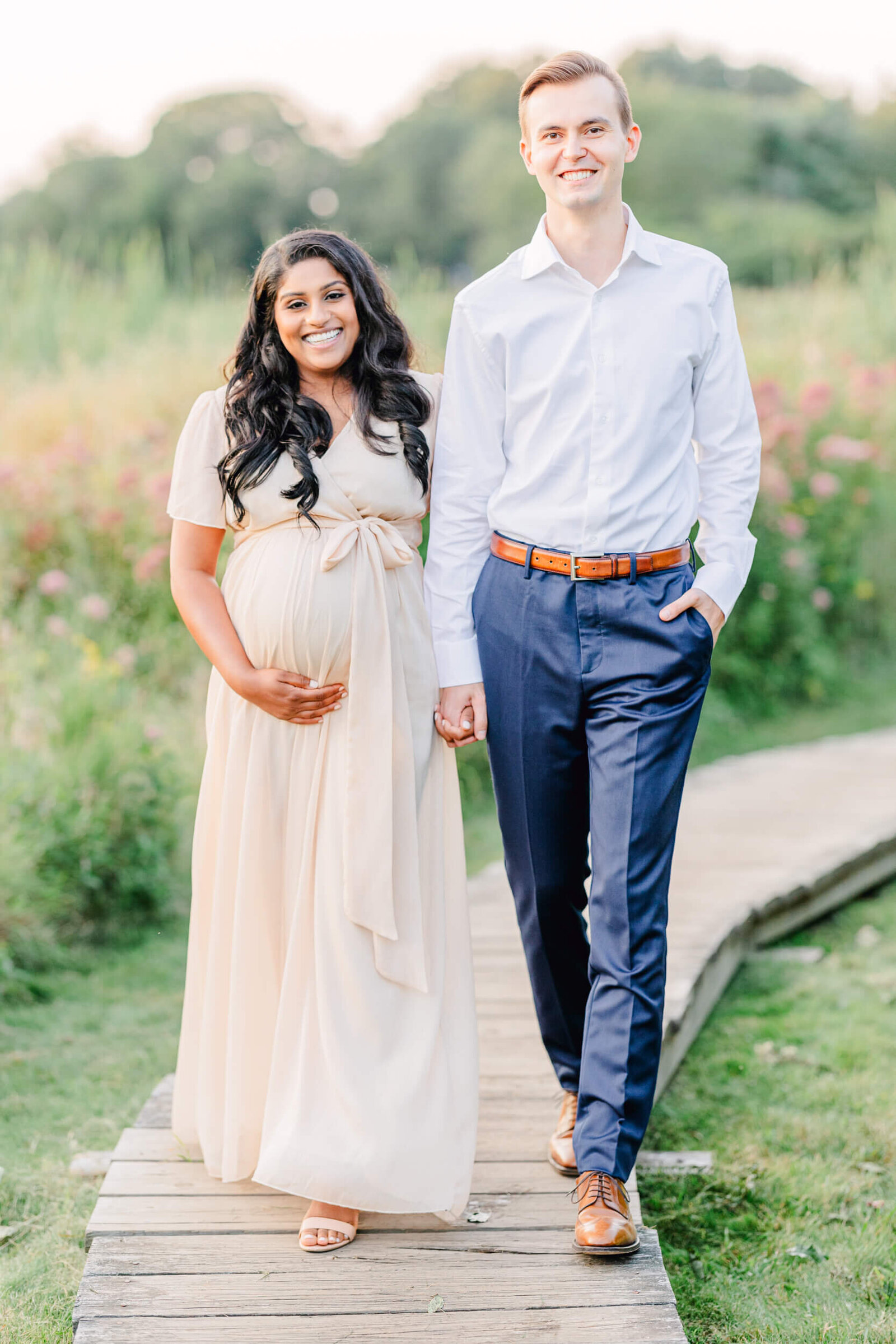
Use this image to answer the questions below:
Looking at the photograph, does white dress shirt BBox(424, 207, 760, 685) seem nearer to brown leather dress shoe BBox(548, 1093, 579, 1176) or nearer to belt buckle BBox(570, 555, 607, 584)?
belt buckle BBox(570, 555, 607, 584)

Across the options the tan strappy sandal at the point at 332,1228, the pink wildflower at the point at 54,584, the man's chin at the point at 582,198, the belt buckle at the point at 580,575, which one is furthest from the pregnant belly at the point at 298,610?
the pink wildflower at the point at 54,584

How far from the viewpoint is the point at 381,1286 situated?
90.7 inches

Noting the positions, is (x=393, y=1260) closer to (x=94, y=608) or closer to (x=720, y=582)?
(x=720, y=582)

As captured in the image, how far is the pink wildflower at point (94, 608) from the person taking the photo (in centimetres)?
595

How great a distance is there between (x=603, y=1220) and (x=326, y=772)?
3.16 ft

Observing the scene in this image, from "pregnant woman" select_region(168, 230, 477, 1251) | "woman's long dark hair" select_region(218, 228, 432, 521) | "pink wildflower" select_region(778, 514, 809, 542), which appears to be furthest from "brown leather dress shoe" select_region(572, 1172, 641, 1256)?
"pink wildflower" select_region(778, 514, 809, 542)

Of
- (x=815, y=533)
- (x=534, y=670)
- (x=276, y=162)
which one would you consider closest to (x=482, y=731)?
(x=534, y=670)

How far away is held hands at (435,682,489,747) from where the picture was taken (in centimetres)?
258

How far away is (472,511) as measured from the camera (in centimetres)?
260

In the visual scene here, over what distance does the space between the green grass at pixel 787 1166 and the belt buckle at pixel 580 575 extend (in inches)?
57.5

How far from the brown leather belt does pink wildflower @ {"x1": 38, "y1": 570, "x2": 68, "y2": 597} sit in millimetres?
4059

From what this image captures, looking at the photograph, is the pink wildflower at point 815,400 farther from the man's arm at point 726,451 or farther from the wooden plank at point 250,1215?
the wooden plank at point 250,1215

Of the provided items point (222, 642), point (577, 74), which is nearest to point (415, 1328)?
point (222, 642)

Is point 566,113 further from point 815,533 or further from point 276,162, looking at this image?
point 276,162
